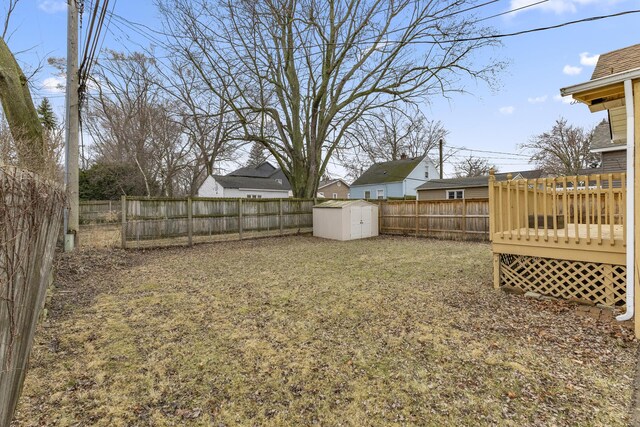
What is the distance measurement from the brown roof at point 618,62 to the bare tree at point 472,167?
30.9m

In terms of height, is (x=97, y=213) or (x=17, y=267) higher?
(x=97, y=213)

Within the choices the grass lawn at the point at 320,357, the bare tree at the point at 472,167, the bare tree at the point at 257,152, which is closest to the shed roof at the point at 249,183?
the bare tree at the point at 257,152

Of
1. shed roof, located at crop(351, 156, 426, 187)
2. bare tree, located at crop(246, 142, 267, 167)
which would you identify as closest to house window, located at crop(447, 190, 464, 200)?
shed roof, located at crop(351, 156, 426, 187)

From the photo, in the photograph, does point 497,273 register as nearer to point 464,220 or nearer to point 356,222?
point 464,220

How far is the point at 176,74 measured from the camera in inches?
520

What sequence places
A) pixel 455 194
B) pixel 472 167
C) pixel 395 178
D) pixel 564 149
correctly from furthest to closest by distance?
1. pixel 472 167
2. pixel 395 178
3. pixel 564 149
4. pixel 455 194

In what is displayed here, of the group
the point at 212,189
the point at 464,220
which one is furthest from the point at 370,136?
the point at 212,189

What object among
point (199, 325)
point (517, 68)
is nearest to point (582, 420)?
point (199, 325)

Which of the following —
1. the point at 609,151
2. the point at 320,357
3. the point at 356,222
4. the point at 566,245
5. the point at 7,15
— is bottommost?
the point at 320,357

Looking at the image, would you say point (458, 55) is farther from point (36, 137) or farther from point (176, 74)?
point (36, 137)

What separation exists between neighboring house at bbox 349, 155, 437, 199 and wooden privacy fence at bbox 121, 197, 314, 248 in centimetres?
1459

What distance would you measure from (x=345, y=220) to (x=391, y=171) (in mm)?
17065

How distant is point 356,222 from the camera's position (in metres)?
11.7

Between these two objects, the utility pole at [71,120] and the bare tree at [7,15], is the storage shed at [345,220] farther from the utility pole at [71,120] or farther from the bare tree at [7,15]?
the bare tree at [7,15]
